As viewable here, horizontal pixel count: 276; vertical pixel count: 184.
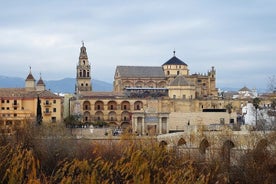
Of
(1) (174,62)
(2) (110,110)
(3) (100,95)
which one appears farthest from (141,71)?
(2) (110,110)

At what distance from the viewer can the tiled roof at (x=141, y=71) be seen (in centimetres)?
8050

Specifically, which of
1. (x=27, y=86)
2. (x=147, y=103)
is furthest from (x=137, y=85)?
(x=27, y=86)

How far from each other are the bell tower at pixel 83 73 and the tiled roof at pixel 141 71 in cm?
426

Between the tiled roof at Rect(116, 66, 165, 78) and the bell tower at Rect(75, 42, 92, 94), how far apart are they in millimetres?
4255

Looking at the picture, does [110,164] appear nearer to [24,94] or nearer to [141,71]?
[24,94]

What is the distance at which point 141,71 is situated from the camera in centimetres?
8138

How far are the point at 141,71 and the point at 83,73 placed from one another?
807 centimetres

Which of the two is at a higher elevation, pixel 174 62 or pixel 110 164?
pixel 174 62

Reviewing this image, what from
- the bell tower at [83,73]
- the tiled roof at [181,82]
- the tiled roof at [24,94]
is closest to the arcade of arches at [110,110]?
the tiled roof at [181,82]

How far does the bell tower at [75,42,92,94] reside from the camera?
269 ft

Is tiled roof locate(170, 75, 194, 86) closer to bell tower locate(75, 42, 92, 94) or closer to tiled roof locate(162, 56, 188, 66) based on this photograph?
tiled roof locate(162, 56, 188, 66)

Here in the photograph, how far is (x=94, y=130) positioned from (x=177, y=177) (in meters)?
36.4

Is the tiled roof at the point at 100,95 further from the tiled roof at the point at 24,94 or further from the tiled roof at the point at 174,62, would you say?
the tiled roof at the point at 174,62

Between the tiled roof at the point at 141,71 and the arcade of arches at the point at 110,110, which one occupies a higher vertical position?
the tiled roof at the point at 141,71
